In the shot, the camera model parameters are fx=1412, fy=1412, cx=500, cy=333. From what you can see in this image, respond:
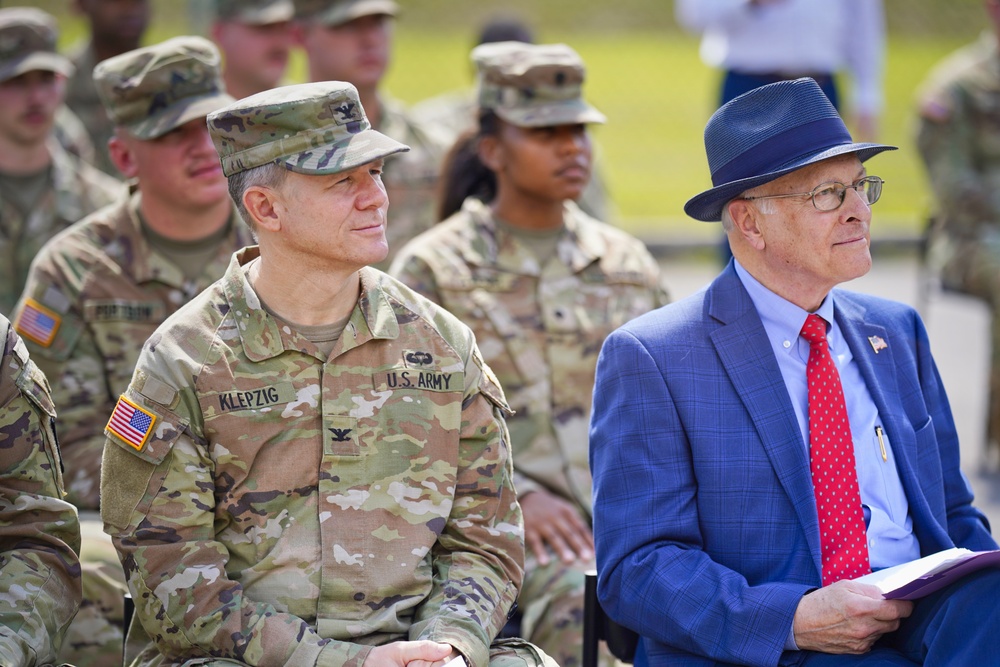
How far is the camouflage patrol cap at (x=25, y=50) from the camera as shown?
5.55 m

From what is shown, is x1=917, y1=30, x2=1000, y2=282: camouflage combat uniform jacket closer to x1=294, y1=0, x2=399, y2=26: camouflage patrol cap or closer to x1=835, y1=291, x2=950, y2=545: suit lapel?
x1=294, y1=0, x2=399, y2=26: camouflage patrol cap

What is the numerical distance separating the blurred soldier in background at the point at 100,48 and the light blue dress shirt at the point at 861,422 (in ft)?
14.8

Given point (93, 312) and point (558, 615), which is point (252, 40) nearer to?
point (93, 312)

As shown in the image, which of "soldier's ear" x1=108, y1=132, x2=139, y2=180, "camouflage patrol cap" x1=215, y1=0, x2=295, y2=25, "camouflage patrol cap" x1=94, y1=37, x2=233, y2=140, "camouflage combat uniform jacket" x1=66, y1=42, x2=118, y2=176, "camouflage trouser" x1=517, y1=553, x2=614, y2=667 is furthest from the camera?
"camouflage combat uniform jacket" x1=66, y1=42, x2=118, y2=176

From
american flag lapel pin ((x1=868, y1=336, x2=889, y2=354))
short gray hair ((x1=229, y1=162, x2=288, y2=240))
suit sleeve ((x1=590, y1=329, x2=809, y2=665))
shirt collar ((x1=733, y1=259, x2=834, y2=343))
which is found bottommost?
suit sleeve ((x1=590, y1=329, x2=809, y2=665))

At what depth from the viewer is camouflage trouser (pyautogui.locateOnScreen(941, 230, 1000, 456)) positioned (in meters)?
6.62

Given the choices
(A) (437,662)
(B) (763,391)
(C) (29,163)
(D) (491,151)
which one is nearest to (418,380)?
(A) (437,662)

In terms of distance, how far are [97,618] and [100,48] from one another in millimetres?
4039

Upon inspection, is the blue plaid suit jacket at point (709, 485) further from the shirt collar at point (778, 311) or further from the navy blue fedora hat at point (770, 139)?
the navy blue fedora hat at point (770, 139)

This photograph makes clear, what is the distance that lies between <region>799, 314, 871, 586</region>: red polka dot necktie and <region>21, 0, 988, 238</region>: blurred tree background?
378 inches

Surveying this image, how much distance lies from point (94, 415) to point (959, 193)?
14.9 ft

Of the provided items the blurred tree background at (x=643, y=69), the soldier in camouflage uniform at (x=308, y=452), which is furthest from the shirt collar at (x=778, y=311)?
the blurred tree background at (x=643, y=69)

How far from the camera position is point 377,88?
20.4 ft

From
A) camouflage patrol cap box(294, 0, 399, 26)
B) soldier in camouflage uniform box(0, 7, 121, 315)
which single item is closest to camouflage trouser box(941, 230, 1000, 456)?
camouflage patrol cap box(294, 0, 399, 26)
